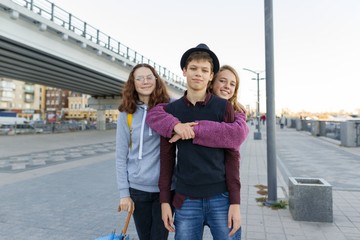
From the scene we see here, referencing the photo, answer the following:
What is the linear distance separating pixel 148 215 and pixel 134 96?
0.97 metres

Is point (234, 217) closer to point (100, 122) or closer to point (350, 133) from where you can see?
point (350, 133)

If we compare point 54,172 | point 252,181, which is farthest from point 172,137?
point 54,172

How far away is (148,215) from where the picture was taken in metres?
2.11

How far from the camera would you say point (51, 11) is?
51.6 ft

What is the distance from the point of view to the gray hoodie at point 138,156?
201 cm

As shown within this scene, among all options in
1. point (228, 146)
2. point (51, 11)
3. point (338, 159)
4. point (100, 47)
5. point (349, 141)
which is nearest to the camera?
point (228, 146)

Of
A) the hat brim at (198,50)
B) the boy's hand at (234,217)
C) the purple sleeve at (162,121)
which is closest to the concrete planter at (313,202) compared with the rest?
the boy's hand at (234,217)

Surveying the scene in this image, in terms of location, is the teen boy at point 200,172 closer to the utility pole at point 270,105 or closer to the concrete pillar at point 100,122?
the utility pole at point 270,105

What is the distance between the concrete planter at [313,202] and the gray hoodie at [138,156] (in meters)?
3.00

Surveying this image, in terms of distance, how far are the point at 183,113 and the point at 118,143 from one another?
2.12 ft

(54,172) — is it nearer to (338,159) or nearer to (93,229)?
(93,229)

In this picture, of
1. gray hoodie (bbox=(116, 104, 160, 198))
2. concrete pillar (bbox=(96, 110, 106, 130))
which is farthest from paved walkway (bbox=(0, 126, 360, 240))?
concrete pillar (bbox=(96, 110, 106, 130))

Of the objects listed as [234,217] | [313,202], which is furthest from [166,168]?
[313,202]

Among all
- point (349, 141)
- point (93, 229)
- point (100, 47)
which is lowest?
point (93, 229)
